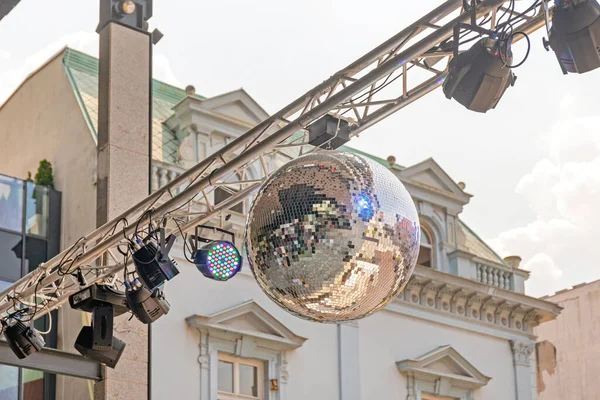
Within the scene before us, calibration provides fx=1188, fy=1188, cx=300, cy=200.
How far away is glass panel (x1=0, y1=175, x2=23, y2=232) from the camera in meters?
15.9

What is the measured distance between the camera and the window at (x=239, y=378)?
16625mm

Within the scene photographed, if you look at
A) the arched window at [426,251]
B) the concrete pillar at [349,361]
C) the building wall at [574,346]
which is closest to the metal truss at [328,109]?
the concrete pillar at [349,361]

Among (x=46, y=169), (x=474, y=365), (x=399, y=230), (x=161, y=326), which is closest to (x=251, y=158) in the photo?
(x=399, y=230)

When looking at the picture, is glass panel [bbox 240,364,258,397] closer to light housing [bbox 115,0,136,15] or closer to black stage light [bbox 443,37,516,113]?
light housing [bbox 115,0,136,15]

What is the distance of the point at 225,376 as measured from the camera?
658 inches

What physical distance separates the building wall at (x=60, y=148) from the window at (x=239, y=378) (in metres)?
2.24

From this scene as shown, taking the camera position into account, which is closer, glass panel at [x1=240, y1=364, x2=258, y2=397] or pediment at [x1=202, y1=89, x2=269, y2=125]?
glass panel at [x1=240, y1=364, x2=258, y2=397]

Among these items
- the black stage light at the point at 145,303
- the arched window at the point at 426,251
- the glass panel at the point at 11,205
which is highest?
the arched window at the point at 426,251

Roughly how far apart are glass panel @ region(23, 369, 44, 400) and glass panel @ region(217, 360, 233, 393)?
2.46m

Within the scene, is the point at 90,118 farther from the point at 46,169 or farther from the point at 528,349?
the point at 528,349

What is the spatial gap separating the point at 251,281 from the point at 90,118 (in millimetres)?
3268

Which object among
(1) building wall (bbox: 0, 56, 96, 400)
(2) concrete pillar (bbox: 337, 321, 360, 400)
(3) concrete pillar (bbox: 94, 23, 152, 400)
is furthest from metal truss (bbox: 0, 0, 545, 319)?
(2) concrete pillar (bbox: 337, 321, 360, 400)

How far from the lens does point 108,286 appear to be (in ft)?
34.4

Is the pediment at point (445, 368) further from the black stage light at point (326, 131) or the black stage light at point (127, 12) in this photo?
the black stage light at point (326, 131)
